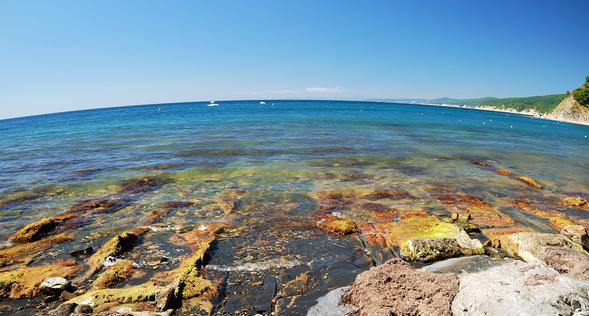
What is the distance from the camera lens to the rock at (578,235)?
9023 mm

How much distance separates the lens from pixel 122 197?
1418 cm

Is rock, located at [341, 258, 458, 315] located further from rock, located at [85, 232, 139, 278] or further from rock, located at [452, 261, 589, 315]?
rock, located at [85, 232, 139, 278]

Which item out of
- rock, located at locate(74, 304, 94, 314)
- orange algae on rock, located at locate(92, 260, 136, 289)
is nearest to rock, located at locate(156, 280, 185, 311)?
rock, located at locate(74, 304, 94, 314)

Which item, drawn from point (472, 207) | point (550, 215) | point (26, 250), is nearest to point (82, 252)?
point (26, 250)

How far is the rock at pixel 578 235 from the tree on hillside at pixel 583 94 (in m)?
100

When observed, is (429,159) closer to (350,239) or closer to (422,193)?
(422,193)

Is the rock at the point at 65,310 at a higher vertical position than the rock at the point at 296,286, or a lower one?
higher

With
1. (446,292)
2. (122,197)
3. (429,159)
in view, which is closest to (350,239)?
(446,292)

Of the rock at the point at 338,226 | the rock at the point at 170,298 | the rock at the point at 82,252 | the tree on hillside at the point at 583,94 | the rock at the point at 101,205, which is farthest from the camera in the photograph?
the tree on hillside at the point at 583,94

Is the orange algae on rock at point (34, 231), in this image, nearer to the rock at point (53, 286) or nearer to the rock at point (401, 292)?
the rock at point (53, 286)

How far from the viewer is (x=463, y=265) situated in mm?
7246

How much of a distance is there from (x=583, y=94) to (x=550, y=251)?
105111 millimetres

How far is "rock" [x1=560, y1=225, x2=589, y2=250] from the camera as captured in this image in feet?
29.6

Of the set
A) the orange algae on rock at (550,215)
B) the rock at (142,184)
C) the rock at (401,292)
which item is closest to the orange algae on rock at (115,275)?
the rock at (401,292)
